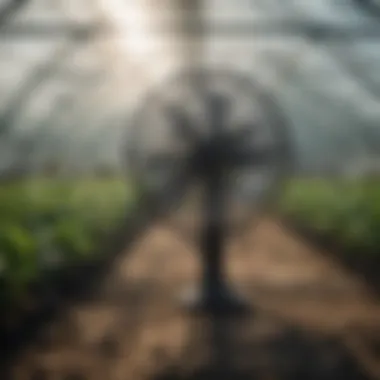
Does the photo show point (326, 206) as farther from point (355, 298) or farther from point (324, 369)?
point (324, 369)

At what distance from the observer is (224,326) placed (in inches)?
90.4

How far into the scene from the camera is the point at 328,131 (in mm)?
2277

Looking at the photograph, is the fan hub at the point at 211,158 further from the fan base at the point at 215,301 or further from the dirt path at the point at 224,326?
the fan base at the point at 215,301

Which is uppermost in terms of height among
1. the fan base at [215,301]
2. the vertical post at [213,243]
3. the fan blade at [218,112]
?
the fan blade at [218,112]

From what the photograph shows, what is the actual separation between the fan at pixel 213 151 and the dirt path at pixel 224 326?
0.21 ft

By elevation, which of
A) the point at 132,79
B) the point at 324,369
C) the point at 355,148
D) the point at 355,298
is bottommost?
the point at 324,369

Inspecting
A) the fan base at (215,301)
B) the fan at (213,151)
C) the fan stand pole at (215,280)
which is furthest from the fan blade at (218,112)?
the fan base at (215,301)

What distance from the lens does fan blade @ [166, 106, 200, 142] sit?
2232 millimetres

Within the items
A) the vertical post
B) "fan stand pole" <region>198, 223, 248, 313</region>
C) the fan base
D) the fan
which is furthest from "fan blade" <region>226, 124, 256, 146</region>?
the fan base

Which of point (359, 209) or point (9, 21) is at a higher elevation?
point (9, 21)

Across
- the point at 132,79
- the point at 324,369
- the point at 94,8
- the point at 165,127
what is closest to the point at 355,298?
the point at 324,369

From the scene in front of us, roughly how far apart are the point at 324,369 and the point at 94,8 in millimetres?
1159

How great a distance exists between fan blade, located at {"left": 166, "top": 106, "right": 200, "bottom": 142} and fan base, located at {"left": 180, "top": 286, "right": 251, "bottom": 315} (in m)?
0.41

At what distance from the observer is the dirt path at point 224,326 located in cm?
225
